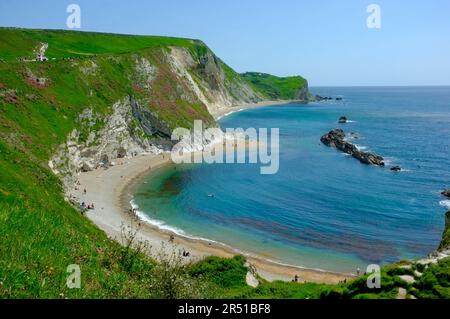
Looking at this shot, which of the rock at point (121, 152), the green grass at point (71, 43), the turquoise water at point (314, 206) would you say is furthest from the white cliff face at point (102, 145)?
the green grass at point (71, 43)

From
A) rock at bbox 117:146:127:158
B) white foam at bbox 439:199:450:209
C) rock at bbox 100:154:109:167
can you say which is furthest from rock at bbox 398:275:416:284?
rock at bbox 117:146:127:158

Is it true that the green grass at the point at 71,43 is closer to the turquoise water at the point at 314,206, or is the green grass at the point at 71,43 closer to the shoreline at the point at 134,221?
the shoreline at the point at 134,221

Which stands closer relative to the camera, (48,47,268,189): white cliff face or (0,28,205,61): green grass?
(48,47,268,189): white cliff face

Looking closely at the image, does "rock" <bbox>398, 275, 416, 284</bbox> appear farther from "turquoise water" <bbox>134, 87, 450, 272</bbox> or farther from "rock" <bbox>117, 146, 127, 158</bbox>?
"rock" <bbox>117, 146, 127, 158</bbox>

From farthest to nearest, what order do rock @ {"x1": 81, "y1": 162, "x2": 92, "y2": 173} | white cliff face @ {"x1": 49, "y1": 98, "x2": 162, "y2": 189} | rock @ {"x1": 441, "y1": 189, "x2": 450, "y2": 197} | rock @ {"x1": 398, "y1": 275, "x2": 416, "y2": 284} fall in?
1. rock @ {"x1": 81, "y1": 162, "x2": 92, "y2": 173}
2. rock @ {"x1": 441, "y1": 189, "x2": 450, "y2": 197}
3. white cliff face @ {"x1": 49, "y1": 98, "x2": 162, "y2": 189}
4. rock @ {"x1": 398, "y1": 275, "x2": 416, "y2": 284}
